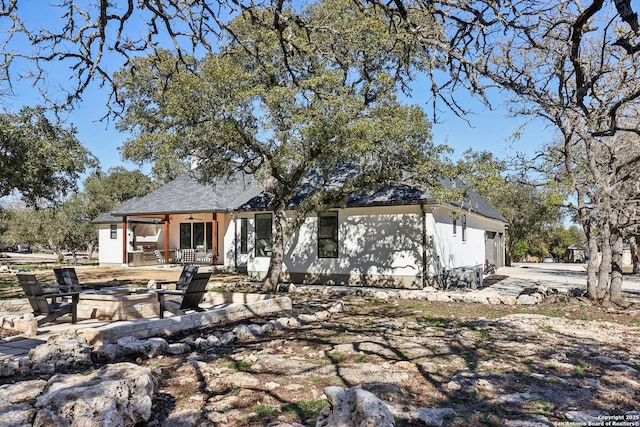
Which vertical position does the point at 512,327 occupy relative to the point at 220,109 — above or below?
below

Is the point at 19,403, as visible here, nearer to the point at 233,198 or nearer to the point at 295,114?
the point at 295,114

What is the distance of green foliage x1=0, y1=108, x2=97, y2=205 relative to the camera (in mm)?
11086

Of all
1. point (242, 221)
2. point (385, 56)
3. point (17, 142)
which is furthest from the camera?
point (242, 221)

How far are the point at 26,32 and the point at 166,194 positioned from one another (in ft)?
66.5

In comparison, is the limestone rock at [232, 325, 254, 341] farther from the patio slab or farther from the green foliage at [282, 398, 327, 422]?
the green foliage at [282, 398, 327, 422]

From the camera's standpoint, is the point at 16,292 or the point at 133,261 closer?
the point at 16,292

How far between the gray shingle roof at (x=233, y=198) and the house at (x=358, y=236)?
0.05 m

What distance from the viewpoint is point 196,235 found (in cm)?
2472

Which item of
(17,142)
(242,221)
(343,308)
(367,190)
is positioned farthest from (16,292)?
(367,190)

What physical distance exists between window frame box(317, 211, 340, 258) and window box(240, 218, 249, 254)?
3384mm

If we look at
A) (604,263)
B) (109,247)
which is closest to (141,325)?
(604,263)

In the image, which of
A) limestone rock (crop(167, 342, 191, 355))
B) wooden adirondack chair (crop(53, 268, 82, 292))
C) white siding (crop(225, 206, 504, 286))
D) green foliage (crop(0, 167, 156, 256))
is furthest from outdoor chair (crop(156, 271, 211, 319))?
green foliage (crop(0, 167, 156, 256))

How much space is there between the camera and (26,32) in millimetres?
4523

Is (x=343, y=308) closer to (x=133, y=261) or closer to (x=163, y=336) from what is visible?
(x=163, y=336)
